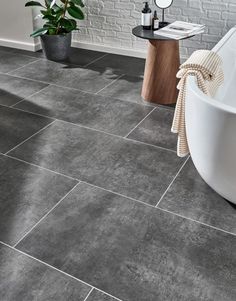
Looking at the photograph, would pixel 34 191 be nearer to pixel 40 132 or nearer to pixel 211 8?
pixel 40 132

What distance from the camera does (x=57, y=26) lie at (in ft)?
11.8

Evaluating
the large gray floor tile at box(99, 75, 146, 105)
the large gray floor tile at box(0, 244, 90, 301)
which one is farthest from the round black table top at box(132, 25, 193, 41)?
the large gray floor tile at box(0, 244, 90, 301)

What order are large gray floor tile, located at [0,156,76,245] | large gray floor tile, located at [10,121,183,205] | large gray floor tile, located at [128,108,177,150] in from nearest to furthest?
large gray floor tile, located at [0,156,76,245] < large gray floor tile, located at [10,121,183,205] < large gray floor tile, located at [128,108,177,150]

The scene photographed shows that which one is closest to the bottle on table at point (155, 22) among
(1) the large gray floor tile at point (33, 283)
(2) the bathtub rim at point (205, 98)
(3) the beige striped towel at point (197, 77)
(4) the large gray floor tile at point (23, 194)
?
(3) the beige striped towel at point (197, 77)

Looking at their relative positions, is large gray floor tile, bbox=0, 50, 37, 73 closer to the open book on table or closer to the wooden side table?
the wooden side table

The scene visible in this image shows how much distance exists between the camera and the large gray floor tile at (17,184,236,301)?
4.97 feet

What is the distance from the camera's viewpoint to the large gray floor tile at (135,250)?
151 centimetres

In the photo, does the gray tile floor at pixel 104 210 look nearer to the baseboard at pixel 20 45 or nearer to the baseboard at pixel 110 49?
the baseboard at pixel 110 49

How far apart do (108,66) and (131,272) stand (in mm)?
2412

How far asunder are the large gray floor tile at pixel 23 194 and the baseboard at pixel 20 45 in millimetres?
2031

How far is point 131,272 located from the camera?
157cm

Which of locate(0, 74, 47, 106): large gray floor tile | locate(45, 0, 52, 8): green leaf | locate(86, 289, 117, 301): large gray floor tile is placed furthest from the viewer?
locate(45, 0, 52, 8): green leaf

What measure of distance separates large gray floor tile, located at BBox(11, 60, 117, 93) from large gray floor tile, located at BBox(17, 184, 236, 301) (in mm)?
1496

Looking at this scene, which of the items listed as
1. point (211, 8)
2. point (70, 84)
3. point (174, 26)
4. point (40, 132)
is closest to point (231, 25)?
point (211, 8)
